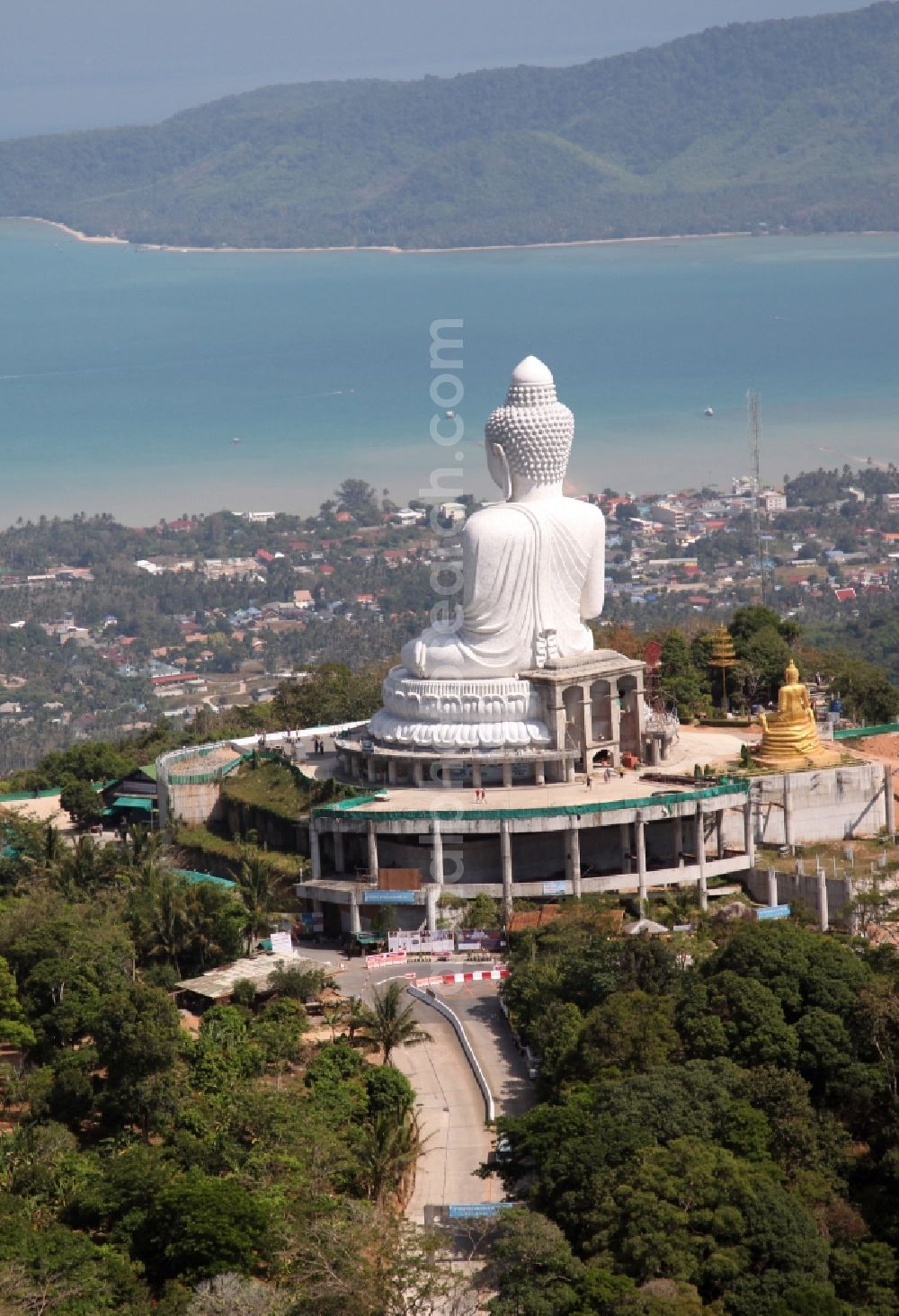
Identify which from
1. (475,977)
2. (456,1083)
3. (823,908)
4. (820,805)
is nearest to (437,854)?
(475,977)

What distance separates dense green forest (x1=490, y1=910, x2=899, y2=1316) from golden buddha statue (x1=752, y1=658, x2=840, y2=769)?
340 inches

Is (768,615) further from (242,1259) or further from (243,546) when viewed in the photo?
(243,546)

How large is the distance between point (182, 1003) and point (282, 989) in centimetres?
143

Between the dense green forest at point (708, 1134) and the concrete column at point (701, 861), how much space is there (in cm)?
469

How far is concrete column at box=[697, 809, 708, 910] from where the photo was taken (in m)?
42.2

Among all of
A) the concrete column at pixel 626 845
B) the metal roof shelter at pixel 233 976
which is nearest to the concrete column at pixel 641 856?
the concrete column at pixel 626 845

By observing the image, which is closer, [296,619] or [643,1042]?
[643,1042]

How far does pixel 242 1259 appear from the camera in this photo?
3016cm

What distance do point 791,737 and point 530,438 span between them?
671 centimetres

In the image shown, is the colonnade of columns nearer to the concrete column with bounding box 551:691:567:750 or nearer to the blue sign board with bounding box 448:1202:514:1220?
the concrete column with bounding box 551:691:567:750

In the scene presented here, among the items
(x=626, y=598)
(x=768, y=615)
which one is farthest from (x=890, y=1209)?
(x=626, y=598)

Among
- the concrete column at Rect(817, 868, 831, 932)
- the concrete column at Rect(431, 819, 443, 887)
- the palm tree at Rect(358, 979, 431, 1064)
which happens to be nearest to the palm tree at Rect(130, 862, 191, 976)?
the palm tree at Rect(358, 979, 431, 1064)

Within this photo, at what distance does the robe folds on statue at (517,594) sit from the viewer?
1805 inches

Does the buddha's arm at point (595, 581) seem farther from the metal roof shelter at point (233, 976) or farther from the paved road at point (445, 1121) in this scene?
the paved road at point (445, 1121)
